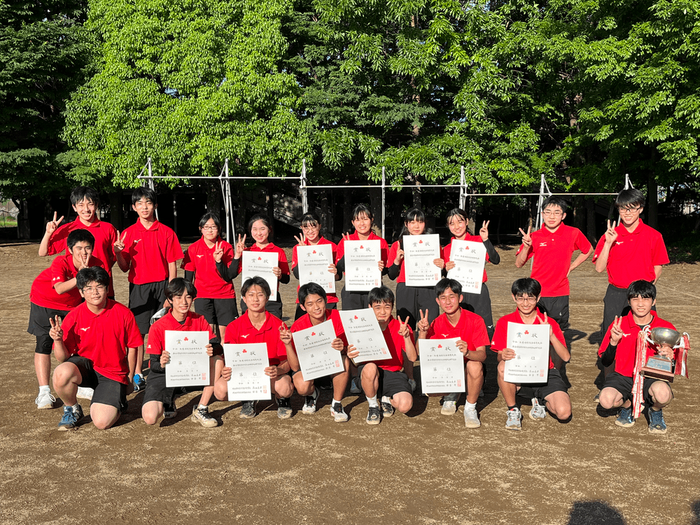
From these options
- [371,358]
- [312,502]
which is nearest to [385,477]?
[312,502]

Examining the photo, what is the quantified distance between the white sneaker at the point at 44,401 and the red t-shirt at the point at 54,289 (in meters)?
0.79

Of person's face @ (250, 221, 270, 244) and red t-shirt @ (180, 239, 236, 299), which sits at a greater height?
person's face @ (250, 221, 270, 244)

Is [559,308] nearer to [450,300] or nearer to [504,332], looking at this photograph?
[504,332]

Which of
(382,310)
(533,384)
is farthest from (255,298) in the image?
(533,384)

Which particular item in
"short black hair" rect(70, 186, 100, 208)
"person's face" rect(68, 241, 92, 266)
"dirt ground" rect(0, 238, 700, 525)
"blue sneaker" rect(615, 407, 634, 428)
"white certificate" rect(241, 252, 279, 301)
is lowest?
"dirt ground" rect(0, 238, 700, 525)

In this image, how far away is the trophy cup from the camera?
454 centimetres

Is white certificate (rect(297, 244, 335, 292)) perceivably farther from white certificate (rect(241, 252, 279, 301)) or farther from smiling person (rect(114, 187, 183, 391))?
smiling person (rect(114, 187, 183, 391))

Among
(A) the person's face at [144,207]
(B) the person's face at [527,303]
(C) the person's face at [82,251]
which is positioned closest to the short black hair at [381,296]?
(B) the person's face at [527,303]

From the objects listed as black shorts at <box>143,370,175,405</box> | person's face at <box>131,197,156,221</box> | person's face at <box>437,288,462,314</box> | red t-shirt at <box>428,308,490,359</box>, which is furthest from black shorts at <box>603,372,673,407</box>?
person's face at <box>131,197,156,221</box>

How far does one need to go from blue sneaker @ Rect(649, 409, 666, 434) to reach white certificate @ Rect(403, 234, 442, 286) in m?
2.24

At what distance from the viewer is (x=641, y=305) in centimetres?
482

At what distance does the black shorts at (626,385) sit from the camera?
485cm

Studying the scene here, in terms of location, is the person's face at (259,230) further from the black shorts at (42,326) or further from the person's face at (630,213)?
the person's face at (630,213)

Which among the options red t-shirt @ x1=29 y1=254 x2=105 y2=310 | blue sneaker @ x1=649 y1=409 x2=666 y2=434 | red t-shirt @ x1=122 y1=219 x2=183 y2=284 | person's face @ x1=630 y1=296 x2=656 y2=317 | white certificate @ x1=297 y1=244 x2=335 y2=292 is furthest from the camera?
white certificate @ x1=297 y1=244 x2=335 y2=292
